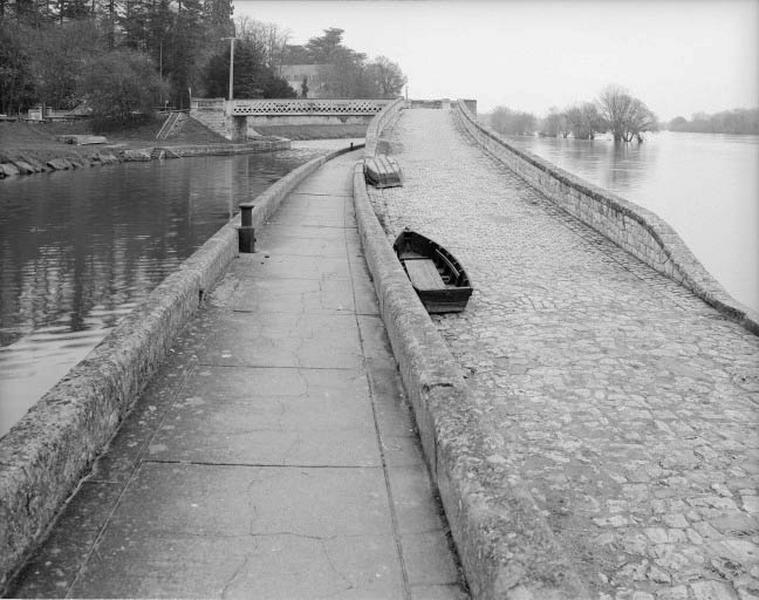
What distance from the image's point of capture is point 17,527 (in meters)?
3.25

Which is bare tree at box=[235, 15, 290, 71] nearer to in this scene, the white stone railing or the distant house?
the distant house

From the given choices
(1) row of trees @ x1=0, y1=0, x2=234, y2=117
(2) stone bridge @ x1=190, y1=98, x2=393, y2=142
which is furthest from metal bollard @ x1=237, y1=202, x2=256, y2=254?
(2) stone bridge @ x1=190, y1=98, x2=393, y2=142

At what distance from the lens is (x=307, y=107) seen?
63.3 metres

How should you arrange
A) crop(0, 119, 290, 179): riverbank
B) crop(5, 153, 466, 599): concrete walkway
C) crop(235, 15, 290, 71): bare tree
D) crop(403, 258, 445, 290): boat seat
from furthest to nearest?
crop(235, 15, 290, 71): bare tree, crop(0, 119, 290, 179): riverbank, crop(403, 258, 445, 290): boat seat, crop(5, 153, 466, 599): concrete walkway

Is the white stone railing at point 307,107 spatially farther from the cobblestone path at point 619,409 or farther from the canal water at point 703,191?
the cobblestone path at point 619,409

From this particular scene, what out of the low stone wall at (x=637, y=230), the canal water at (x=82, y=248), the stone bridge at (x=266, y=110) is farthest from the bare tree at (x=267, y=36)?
the low stone wall at (x=637, y=230)

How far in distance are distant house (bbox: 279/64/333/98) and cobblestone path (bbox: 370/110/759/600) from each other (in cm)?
8114

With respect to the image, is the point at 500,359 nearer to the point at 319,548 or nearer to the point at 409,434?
the point at 409,434

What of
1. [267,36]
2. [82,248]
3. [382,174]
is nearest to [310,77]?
[267,36]

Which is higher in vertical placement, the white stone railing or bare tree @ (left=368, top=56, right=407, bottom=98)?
bare tree @ (left=368, top=56, right=407, bottom=98)

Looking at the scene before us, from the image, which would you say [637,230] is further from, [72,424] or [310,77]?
[310,77]

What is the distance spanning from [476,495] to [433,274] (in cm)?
835

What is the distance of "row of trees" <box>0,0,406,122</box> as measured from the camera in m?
51.9

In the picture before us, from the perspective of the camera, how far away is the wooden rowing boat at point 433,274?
10578 millimetres
